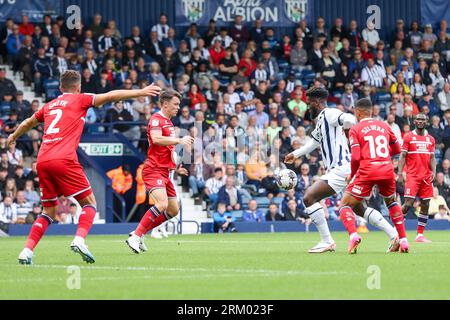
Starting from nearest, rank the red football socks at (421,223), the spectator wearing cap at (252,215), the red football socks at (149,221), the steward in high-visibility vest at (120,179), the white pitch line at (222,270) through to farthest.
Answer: the white pitch line at (222,270)
the red football socks at (149,221)
the red football socks at (421,223)
the spectator wearing cap at (252,215)
the steward in high-visibility vest at (120,179)

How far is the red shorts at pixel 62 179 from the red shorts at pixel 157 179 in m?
3.07

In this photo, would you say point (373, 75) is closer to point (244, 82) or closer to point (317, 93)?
point (244, 82)

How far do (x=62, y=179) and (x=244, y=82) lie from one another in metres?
18.8

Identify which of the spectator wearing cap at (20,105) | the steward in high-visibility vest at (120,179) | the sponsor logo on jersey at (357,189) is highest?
the spectator wearing cap at (20,105)

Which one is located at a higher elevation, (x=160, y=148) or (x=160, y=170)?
(x=160, y=148)

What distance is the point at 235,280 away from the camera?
10.4 m

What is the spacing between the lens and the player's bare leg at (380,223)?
577 inches

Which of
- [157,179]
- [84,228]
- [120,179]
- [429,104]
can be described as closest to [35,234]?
[84,228]

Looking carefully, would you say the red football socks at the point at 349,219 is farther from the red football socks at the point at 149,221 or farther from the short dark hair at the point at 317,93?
the red football socks at the point at 149,221

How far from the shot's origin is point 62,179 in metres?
12.8

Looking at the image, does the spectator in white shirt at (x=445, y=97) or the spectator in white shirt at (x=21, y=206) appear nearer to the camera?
the spectator in white shirt at (x=21, y=206)

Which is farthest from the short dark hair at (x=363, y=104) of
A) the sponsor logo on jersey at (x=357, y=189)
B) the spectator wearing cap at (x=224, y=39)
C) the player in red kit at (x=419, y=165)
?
the spectator wearing cap at (x=224, y=39)
